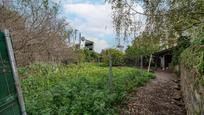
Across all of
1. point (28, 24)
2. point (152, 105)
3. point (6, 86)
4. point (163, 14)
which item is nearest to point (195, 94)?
point (163, 14)

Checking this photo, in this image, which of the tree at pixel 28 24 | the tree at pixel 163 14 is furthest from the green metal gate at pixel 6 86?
Result: the tree at pixel 28 24

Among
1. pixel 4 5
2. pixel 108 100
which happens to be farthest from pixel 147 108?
pixel 4 5

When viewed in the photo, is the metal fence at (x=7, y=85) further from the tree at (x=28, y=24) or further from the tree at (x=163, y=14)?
the tree at (x=28, y=24)

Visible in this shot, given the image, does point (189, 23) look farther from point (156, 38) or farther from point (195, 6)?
point (156, 38)

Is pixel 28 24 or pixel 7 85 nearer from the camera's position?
pixel 7 85

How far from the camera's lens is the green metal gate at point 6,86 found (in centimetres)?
220

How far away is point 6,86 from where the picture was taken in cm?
227

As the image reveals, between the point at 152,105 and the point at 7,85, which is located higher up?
the point at 7,85

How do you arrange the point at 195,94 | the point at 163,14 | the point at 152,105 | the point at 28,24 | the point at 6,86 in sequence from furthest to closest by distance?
the point at 28,24 < the point at 152,105 < the point at 163,14 < the point at 195,94 < the point at 6,86

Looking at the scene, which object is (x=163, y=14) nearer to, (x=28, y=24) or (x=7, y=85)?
(x=7, y=85)

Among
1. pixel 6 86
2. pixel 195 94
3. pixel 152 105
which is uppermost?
pixel 6 86

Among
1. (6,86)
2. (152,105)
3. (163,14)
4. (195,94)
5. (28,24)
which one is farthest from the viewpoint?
(28,24)

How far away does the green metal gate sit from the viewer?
2199mm

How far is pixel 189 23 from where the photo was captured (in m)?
5.56
